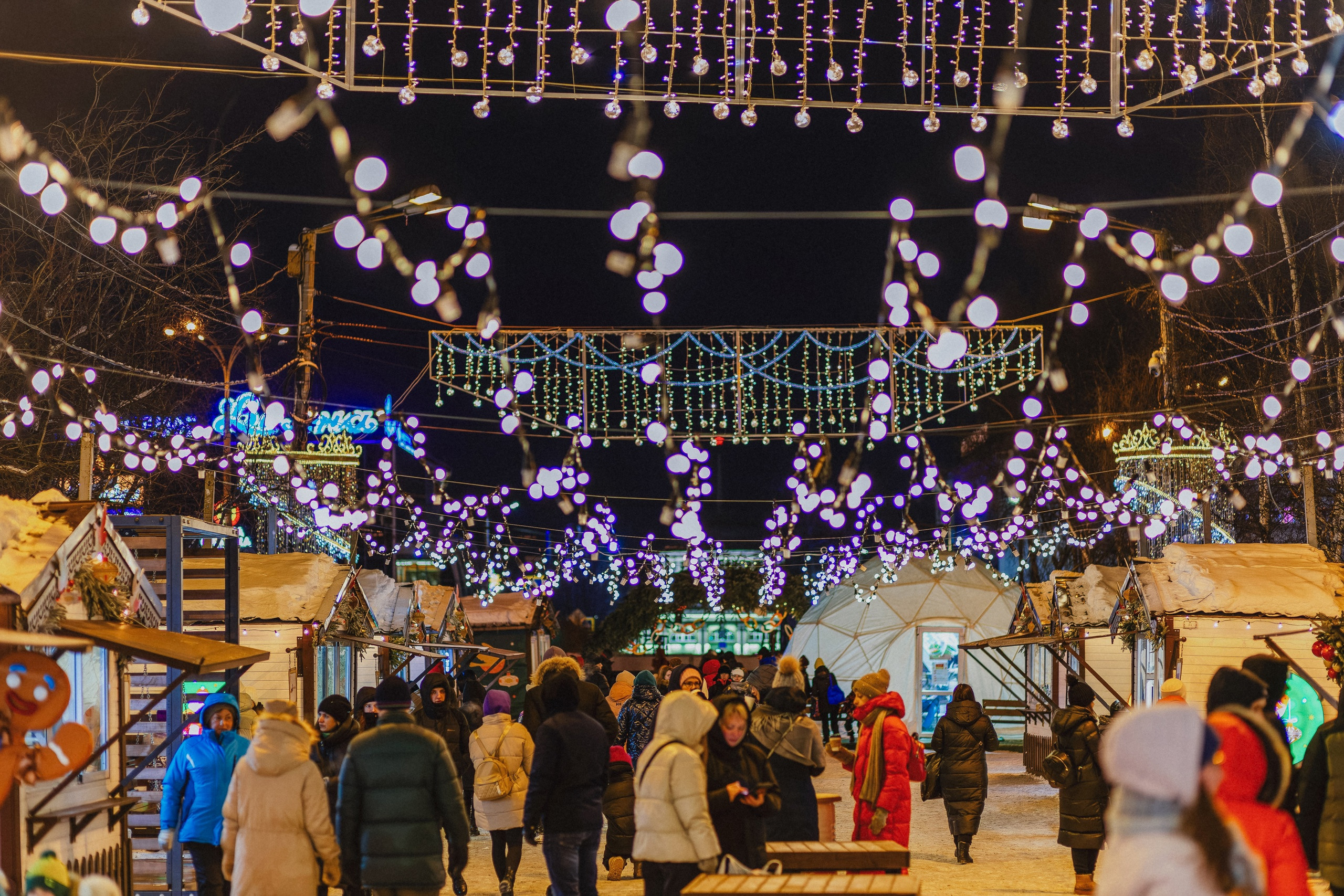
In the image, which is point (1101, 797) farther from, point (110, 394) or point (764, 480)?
point (764, 480)

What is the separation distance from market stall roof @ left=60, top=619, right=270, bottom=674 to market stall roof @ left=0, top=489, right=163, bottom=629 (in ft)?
0.64

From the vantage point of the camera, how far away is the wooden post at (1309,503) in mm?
15430

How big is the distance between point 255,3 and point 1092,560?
26.2m

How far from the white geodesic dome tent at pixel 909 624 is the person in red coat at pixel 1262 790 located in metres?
20.9

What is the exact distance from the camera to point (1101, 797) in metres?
9.18

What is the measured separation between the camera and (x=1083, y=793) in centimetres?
917

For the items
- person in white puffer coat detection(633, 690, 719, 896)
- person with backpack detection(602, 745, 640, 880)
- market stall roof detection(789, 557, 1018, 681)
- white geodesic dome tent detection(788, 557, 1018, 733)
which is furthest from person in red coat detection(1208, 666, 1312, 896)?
market stall roof detection(789, 557, 1018, 681)

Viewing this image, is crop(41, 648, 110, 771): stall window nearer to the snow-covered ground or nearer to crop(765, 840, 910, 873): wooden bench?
the snow-covered ground

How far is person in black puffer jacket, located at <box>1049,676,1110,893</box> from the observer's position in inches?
360

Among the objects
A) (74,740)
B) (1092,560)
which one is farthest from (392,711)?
(1092,560)

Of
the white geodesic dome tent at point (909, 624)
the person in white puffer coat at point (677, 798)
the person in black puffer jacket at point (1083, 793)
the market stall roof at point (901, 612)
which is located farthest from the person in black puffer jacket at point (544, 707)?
the market stall roof at point (901, 612)

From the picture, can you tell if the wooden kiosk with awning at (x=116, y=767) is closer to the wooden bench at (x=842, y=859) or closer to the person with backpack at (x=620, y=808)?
the person with backpack at (x=620, y=808)

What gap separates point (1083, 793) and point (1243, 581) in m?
4.59

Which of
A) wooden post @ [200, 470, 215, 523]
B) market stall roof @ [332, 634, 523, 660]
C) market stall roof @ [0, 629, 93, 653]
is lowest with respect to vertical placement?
market stall roof @ [332, 634, 523, 660]
